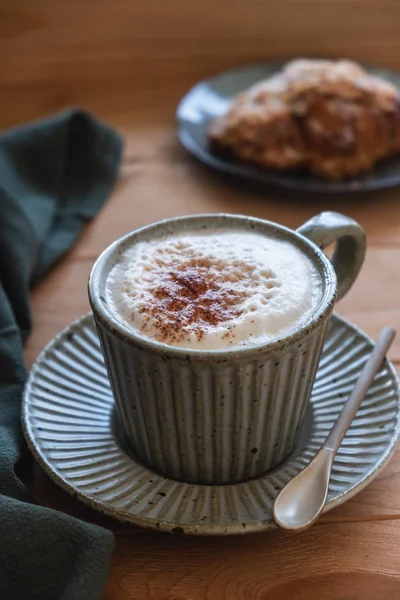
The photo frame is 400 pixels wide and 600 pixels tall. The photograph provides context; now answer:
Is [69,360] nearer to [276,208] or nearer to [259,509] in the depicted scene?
[259,509]

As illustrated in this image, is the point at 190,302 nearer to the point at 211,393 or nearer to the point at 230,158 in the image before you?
the point at 211,393

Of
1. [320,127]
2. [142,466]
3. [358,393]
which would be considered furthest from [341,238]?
[320,127]

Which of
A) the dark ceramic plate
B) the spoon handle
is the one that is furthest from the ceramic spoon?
the dark ceramic plate

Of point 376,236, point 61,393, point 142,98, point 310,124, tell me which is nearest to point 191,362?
point 61,393

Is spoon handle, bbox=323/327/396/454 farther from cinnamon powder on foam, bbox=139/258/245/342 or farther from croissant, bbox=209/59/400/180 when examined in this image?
croissant, bbox=209/59/400/180

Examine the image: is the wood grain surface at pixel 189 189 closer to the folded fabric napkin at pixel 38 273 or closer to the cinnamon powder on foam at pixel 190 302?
the folded fabric napkin at pixel 38 273
